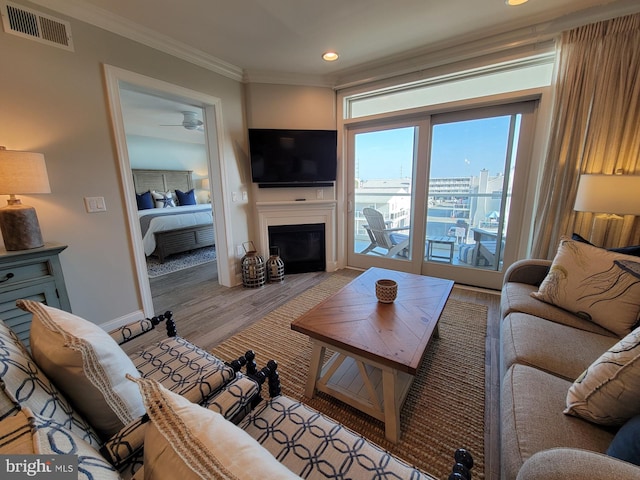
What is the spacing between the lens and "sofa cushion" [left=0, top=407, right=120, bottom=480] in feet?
1.34

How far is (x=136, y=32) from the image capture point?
7.41ft

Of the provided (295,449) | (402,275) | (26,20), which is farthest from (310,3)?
(295,449)

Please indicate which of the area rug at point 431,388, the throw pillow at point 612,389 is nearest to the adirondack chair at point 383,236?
the area rug at point 431,388

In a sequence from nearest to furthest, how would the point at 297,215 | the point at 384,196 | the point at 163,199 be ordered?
the point at 384,196 < the point at 297,215 < the point at 163,199

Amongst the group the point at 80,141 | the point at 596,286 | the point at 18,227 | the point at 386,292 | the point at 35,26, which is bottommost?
the point at 386,292

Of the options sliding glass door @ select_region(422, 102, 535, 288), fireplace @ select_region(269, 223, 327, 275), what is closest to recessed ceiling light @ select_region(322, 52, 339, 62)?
sliding glass door @ select_region(422, 102, 535, 288)

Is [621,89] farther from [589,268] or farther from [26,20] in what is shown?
[26,20]

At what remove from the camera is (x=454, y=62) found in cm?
276

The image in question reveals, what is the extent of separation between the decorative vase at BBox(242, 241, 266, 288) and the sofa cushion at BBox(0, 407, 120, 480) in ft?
9.26

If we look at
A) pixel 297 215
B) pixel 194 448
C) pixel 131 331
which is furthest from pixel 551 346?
pixel 297 215

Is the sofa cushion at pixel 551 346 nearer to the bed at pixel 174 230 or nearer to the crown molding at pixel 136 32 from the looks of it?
the crown molding at pixel 136 32

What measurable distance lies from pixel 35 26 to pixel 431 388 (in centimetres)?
361

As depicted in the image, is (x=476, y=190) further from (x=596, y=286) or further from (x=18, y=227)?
(x=18, y=227)

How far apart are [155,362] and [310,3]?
2.67m
